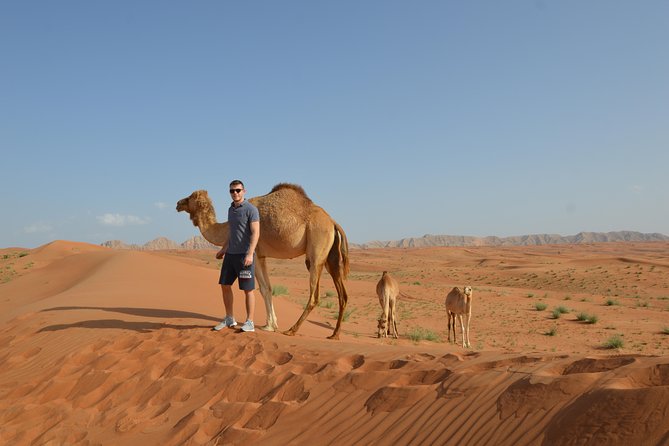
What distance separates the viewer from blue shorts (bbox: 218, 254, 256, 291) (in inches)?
285

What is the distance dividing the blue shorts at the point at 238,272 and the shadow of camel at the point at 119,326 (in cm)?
106

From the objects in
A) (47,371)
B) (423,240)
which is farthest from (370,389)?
(423,240)

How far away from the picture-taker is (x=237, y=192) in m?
7.32

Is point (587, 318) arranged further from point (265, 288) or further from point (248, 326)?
point (248, 326)

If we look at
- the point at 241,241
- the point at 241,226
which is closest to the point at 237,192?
the point at 241,226

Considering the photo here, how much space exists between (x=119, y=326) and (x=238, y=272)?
263 cm

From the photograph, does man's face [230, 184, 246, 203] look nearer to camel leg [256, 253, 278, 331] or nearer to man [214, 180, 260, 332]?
man [214, 180, 260, 332]

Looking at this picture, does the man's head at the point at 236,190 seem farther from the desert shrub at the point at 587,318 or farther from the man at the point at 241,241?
the desert shrub at the point at 587,318

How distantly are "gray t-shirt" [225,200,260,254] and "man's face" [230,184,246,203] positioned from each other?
3.8 inches

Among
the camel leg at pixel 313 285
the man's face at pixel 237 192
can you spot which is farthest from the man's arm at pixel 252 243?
the camel leg at pixel 313 285

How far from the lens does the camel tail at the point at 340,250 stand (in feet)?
27.4

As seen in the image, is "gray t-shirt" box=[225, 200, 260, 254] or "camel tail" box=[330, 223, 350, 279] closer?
"gray t-shirt" box=[225, 200, 260, 254]

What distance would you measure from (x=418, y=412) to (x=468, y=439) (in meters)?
0.57

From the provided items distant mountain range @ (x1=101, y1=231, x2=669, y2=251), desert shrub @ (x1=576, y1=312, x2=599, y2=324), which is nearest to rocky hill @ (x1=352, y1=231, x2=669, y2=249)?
distant mountain range @ (x1=101, y1=231, x2=669, y2=251)
